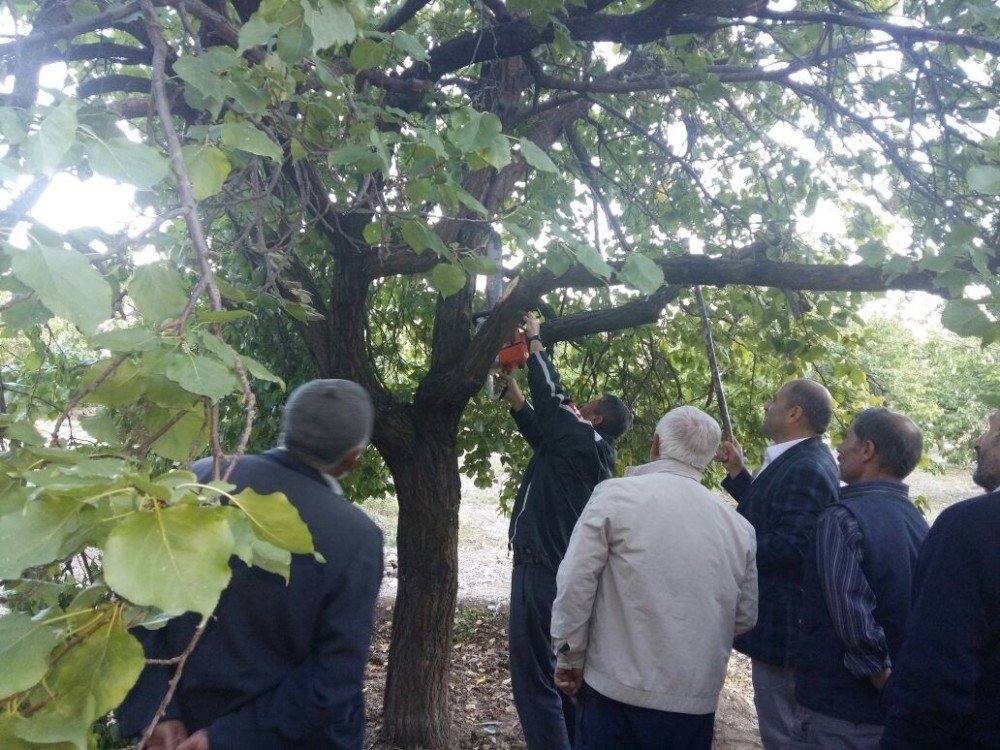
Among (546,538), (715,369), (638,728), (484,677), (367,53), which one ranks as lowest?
(484,677)

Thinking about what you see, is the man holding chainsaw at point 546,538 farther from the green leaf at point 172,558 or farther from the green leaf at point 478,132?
the green leaf at point 172,558

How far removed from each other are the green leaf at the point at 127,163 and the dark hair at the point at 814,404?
259cm

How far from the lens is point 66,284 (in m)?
1.16

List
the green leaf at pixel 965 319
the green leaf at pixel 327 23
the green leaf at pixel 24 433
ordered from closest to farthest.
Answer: the green leaf at pixel 24 433 → the green leaf at pixel 327 23 → the green leaf at pixel 965 319

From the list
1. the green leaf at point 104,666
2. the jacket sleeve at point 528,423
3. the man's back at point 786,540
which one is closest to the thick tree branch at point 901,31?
the man's back at point 786,540

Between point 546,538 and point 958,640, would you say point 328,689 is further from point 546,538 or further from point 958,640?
point 546,538

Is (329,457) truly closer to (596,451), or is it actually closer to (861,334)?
(596,451)

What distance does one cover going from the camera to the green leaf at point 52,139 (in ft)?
4.36

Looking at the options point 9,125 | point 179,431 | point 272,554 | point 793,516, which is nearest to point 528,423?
point 793,516

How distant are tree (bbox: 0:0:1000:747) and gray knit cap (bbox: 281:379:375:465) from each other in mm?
368

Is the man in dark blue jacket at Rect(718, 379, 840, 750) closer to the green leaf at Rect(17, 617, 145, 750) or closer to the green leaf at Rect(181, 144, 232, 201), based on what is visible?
the green leaf at Rect(181, 144, 232, 201)

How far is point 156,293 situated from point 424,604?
361 centimetres

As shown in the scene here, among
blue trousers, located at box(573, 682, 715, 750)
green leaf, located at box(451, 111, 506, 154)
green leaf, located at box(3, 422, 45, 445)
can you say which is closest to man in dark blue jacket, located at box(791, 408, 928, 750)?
blue trousers, located at box(573, 682, 715, 750)

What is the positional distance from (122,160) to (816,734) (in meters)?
2.56
